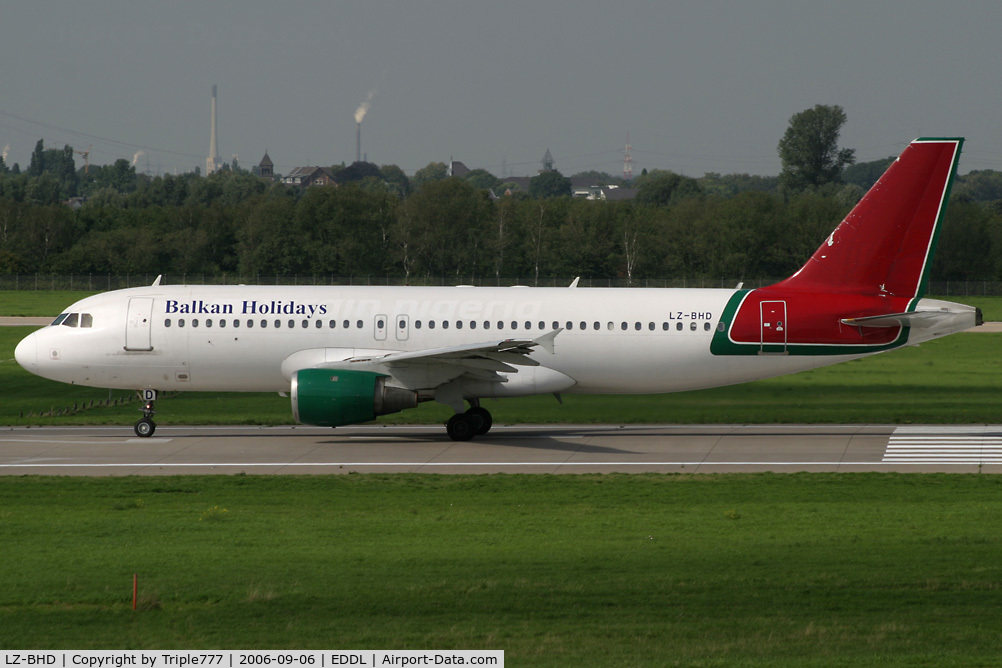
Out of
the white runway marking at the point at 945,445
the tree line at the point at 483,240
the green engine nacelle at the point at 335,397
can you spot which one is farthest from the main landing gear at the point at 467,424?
the tree line at the point at 483,240

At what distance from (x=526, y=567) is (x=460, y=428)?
44.9ft

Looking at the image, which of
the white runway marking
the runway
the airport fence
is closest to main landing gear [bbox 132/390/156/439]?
the runway

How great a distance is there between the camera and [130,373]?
3089 cm

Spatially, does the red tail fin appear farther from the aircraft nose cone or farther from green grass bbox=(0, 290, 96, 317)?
green grass bbox=(0, 290, 96, 317)

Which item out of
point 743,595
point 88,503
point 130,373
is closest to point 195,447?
point 130,373

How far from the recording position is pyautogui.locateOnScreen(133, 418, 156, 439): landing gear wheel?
3142 cm

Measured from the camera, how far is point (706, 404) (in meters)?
35.2

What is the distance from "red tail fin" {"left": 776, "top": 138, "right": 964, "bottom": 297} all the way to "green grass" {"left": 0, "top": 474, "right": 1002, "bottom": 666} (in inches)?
288

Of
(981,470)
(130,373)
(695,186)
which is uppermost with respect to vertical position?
(695,186)

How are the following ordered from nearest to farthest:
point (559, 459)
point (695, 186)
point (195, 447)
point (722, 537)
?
point (722, 537)
point (559, 459)
point (195, 447)
point (695, 186)

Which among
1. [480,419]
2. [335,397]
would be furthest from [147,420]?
[480,419]

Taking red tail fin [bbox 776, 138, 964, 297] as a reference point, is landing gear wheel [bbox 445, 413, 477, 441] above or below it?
below

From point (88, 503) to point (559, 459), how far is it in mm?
11166

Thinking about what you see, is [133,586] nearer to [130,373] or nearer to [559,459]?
[559,459]
